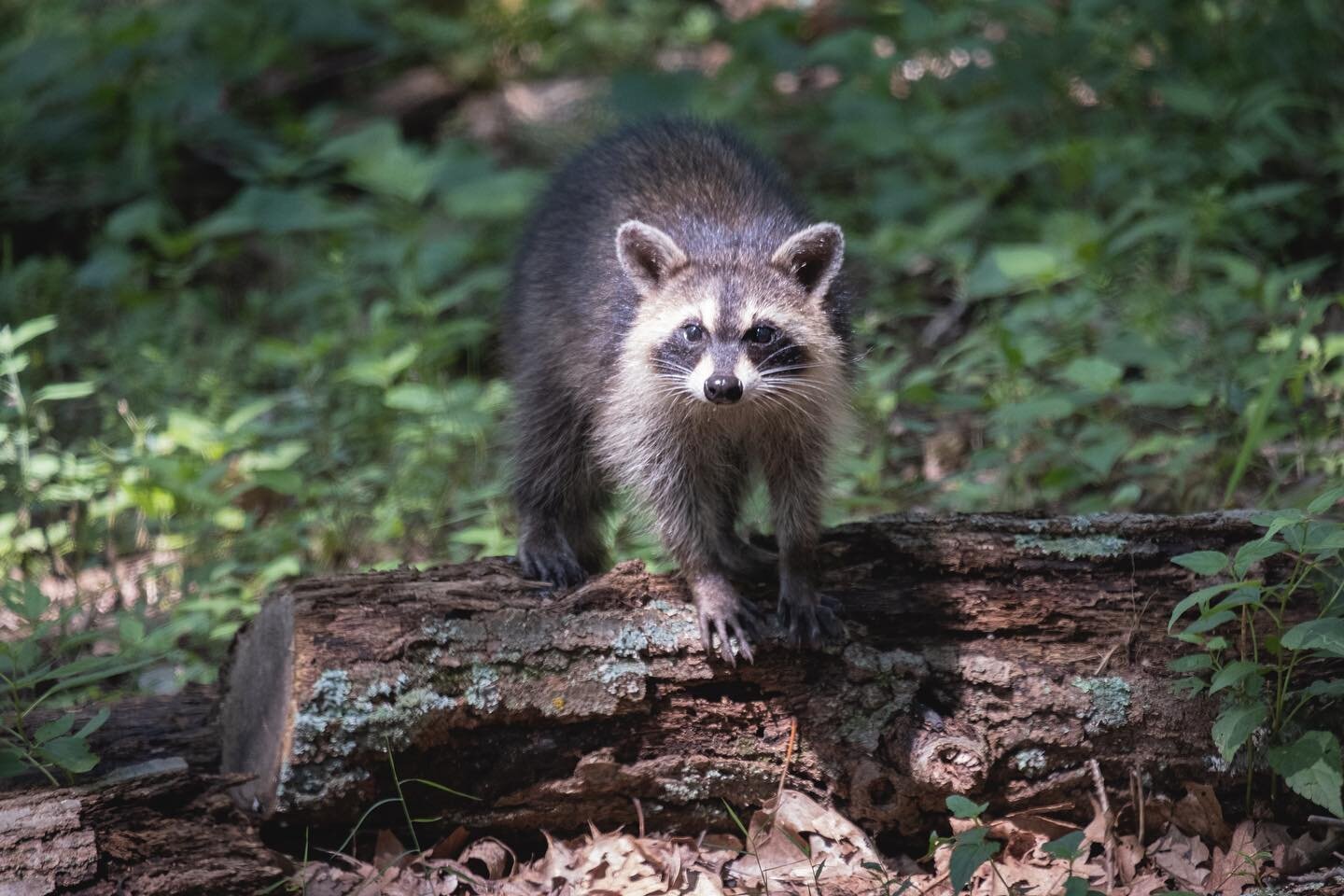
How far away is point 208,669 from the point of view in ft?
13.1

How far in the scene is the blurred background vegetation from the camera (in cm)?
457

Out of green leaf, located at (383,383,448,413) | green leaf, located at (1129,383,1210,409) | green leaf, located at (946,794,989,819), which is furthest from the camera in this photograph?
green leaf, located at (383,383,448,413)

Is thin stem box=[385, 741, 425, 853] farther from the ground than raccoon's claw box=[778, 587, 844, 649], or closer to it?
closer to it

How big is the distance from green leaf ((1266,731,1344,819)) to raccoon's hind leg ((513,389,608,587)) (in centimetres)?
198

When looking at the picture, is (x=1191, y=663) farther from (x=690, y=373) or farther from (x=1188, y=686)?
(x=690, y=373)

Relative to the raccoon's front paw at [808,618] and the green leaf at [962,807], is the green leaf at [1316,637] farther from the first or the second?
the raccoon's front paw at [808,618]

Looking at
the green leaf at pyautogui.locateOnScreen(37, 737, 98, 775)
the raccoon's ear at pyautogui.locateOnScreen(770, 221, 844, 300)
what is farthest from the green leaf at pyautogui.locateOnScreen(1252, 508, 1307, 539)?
the green leaf at pyautogui.locateOnScreen(37, 737, 98, 775)

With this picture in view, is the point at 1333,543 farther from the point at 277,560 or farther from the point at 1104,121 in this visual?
the point at 1104,121

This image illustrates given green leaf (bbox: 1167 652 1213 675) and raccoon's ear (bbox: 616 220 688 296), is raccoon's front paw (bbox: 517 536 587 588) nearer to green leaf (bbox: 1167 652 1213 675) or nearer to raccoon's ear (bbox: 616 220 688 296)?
raccoon's ear (bbox: 616 220 688 296)

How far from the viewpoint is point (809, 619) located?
10.4 feet

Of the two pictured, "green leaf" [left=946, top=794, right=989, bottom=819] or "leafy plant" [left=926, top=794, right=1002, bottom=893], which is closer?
"leafy plant" [left=926, top=794, right=1002, bottom=893]

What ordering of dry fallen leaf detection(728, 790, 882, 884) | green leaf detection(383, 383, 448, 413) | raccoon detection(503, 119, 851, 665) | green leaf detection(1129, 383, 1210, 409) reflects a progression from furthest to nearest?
green leaf detection(383, 383, 448, 413) → green leaf detection(1129, 383, 1210, 409) → raccoon detection(503, 119, 851, 665) → dry fallen leaf detection(728, 790, 882, 884)

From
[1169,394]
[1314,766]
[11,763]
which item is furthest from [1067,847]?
[11,763]

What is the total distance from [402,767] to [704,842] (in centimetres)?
78
